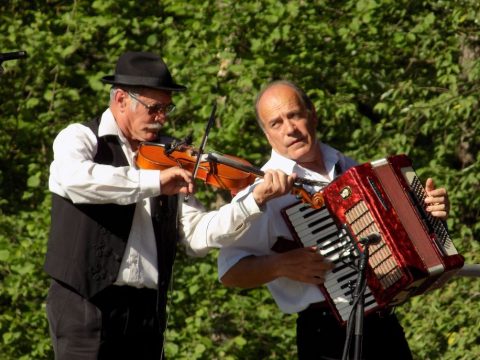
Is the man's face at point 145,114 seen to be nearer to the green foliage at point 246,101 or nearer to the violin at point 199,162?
the violin at point 199,162

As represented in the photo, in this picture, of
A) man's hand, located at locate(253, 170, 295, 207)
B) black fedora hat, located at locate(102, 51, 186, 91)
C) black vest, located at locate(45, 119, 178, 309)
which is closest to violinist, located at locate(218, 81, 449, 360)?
man's hand, located at locate(253, 170, 295, 207)

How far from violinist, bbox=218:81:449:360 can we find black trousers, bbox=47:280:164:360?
16.0 inches

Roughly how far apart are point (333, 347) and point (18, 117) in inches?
186

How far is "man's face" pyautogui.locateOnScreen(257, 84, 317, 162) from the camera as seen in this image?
483 cm

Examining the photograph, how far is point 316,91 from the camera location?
819cm

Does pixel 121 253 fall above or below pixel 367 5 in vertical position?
below

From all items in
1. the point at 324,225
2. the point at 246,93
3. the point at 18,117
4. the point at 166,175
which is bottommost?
the point at 324,225

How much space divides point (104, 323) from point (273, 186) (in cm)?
81

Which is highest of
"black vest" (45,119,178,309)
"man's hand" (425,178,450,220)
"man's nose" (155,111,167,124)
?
"man's nose" (155,111,167,124)

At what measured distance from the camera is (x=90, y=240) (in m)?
4.42

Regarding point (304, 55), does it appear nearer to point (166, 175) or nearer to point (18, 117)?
point (18, 117)

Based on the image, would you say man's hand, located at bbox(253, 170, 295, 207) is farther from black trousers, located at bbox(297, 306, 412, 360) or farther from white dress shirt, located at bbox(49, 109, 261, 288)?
black trousers, located at bbox(297, 306, 412, 360)

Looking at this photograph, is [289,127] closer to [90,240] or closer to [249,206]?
[249,206]

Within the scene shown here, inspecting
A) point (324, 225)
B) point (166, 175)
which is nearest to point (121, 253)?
point (166, 175)
